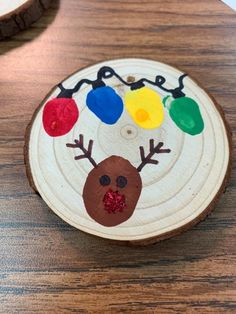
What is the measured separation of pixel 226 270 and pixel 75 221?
0.32m

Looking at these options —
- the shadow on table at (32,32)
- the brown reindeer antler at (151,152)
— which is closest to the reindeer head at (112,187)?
the brown reindeer antler at (151,152)

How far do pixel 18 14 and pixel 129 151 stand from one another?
511mm

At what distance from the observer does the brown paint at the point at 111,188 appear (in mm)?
833

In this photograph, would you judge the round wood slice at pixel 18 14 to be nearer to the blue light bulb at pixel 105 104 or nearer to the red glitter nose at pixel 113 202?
the blue light bulb at pixel 105 104

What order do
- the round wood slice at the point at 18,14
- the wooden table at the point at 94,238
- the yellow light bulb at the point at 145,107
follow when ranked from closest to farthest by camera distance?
1. the wooden table at the point at 94,238
2. the yellow light bulb at the point at 145,107
3. the round wood slice at the point at 18,14

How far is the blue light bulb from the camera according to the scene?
3.15 ft

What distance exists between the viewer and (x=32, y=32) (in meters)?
1.19

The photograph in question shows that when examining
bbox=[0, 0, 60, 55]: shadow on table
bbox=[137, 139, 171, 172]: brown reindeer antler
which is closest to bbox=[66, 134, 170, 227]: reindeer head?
bbox=[137, 139, 171, 172]: brown reindeer antler

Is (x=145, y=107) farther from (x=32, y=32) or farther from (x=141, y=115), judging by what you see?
(x=32, y=32)

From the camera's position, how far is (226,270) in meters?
0.84

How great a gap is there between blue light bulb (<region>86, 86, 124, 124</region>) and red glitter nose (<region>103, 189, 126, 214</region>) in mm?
180

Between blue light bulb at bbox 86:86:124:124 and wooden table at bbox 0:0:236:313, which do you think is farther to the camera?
blue light bulb at bbox 86:86:124:124

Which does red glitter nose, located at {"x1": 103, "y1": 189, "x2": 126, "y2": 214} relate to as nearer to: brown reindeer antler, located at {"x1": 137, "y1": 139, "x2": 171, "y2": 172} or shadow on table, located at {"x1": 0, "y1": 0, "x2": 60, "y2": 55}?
brown reindeer antler, located at {"x1": 137, "y1": 139, "x2": 171, "y2": 172}

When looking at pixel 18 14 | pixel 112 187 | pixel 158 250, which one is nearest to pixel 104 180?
pixel 112 187
